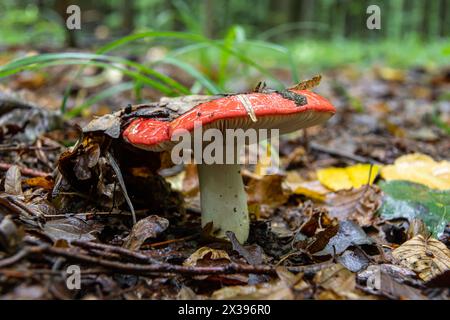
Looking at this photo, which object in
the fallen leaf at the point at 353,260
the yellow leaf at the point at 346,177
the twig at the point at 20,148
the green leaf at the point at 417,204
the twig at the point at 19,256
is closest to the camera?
the twig at the point at 19,256

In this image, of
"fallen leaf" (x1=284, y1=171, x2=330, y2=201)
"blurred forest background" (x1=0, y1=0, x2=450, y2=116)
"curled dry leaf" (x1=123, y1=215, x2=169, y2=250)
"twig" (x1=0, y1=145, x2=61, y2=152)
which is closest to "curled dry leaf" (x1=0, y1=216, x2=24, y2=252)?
"curled dry leaf" (x1=123, y1=215, x2=169, y2=250)

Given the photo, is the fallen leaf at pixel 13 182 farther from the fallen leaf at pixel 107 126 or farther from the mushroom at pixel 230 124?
the mushroom at pixel 230 124

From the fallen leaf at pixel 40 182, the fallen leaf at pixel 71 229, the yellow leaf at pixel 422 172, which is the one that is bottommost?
the yellow leaf at pixel 422 172

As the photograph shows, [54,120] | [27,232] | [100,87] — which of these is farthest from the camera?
[100,87]

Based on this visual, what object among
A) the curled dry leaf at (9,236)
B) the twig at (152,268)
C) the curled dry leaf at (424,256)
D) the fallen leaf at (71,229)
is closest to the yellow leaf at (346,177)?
the curled dry leaf at (424,256)

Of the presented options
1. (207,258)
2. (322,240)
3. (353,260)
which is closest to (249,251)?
(207,258)

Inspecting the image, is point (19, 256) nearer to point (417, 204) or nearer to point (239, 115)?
point (239, 115)
